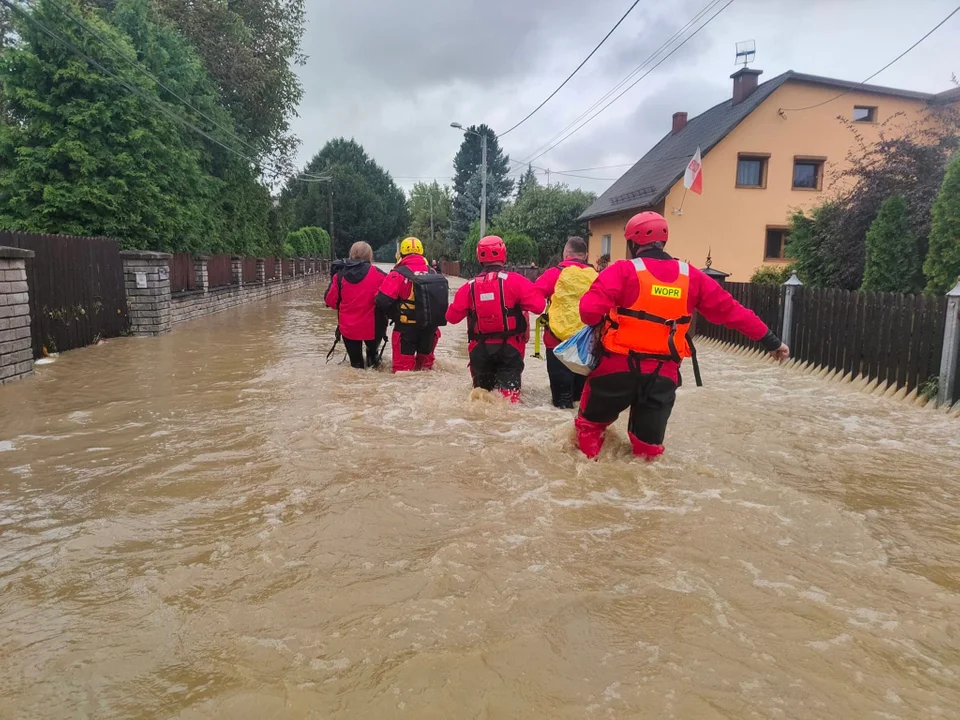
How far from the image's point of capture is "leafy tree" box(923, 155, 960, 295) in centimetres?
766

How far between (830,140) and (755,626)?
2300 centimetres

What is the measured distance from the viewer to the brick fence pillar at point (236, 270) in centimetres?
2016

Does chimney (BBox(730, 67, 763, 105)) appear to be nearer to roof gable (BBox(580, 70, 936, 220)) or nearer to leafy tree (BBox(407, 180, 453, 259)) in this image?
roof gable (BBox(580, 70, 936, 220))

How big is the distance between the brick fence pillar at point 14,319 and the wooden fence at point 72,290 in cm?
106

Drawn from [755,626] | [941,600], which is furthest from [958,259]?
[755,626]

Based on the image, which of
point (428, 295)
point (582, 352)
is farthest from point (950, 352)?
point (428, 295)

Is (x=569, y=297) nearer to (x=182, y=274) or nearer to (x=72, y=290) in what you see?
(x=72, y=290)

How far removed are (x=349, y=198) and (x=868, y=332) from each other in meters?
60.3

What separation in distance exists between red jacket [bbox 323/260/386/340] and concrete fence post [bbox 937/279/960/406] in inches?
235

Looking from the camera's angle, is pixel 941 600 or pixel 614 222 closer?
pixel 941 600

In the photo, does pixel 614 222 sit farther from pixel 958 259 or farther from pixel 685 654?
pixel 685 654

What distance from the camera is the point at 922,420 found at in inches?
248

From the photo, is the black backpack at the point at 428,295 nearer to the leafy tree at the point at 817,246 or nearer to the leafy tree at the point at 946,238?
the leafy tree at the point at 946,238

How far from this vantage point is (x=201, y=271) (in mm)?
16672
